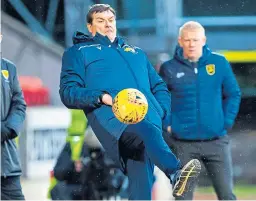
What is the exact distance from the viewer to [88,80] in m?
3.83

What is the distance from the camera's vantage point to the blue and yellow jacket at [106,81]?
3.81 m

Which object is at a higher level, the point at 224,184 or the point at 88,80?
the point at 88,80

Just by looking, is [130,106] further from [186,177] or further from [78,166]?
[78,166]

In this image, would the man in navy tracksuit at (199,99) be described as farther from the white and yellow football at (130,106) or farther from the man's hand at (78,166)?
the man's hand at (78,166)

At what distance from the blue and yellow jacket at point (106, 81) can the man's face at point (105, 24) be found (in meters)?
0.02

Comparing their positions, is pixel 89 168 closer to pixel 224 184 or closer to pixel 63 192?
pixel 63 192

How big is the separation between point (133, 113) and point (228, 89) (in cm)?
88

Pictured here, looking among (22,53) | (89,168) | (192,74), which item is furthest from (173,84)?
(22,53)

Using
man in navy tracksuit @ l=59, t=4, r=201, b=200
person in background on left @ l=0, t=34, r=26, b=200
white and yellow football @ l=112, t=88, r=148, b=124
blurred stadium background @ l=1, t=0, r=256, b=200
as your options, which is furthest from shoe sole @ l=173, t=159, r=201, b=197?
person in background on left @ l=0, t=34, r=26, b=200

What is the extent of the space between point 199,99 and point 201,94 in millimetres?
23

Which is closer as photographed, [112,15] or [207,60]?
[112,15]

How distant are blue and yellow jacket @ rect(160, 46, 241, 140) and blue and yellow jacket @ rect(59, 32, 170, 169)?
17.1 inches

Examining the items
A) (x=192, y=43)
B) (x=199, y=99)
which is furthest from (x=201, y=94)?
(x=192, y=43)

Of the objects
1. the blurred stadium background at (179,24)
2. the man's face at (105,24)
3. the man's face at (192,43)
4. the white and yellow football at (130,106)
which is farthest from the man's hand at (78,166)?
the white and yellow football at (130,106)
